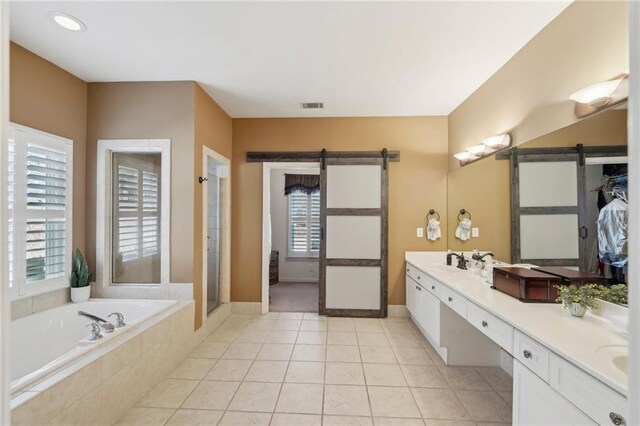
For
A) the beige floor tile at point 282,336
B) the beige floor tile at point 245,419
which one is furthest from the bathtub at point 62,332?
the beige floor tile at point 282,336

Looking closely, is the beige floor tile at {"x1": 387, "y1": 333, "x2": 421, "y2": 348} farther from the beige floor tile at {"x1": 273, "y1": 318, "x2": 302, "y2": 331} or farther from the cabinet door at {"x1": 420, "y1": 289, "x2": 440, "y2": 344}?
the beige floor tile at {"x1": 273, "y1": 318, "x2": 302, "y2": 331}

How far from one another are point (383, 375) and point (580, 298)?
155 cm

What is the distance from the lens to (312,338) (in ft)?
10.3

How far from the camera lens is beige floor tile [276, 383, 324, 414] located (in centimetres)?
200

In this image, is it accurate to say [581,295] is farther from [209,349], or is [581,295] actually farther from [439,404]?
[209,349]

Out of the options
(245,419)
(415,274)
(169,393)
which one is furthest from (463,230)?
(169,393)

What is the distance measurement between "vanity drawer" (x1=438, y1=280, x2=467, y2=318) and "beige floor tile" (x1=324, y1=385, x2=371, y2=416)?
3.22 ft

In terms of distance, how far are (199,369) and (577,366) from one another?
264cm

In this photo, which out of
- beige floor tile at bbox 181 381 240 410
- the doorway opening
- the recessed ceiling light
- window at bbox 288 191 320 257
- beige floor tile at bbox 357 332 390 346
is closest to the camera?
the recessed ceiling light

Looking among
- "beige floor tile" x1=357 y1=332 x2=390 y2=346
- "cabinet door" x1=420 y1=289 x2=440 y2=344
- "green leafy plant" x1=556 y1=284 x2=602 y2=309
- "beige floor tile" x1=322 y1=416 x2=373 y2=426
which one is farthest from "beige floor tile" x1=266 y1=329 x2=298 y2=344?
"green leafy plant" x1=556 y1=284 x2=602 y2=309

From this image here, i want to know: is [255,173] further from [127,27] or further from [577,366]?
[577,366]

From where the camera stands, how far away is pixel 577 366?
3.77 feet

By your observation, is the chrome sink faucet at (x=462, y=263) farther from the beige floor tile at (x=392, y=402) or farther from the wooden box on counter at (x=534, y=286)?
the beige floor tile at (x=392, y=402)

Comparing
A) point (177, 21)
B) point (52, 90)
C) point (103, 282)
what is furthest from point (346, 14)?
point (103, 282)
